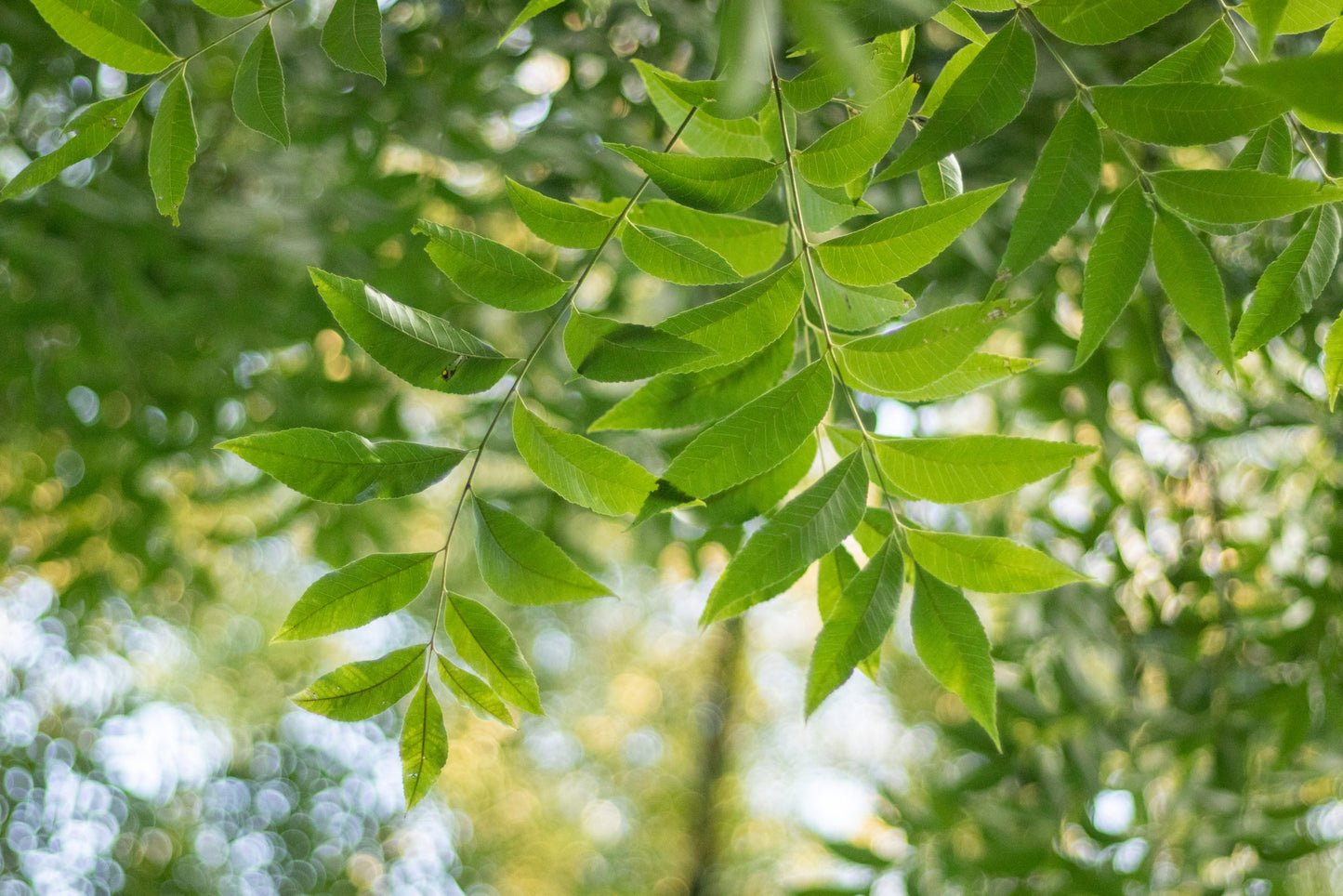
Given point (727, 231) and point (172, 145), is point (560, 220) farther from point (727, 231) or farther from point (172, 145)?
point (172, 145)

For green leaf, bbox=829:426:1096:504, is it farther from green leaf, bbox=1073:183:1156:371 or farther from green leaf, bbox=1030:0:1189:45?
green leaf, bbox=1030:0:1189:45

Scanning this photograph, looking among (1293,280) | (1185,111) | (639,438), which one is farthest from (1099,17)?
(639,438)

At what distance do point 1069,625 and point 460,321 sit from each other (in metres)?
1.01

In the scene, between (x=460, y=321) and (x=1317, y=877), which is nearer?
(x=460, y=321)

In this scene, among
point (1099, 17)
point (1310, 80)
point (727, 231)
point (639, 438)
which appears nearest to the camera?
point (1310, 80)

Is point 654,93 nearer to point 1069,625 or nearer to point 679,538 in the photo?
point 679,538

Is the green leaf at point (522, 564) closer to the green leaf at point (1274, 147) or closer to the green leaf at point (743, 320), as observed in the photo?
the green leaf at point (743, 320)

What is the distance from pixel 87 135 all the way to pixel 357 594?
251 millimetres

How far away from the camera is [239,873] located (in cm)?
393

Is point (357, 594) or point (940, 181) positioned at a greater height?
point (940, 181)

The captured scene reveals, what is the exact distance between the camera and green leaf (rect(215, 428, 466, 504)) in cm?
40

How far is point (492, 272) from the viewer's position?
1.44 ft

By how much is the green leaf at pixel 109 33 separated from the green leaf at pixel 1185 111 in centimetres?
44

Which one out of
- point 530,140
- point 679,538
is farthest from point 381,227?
point 679,538
